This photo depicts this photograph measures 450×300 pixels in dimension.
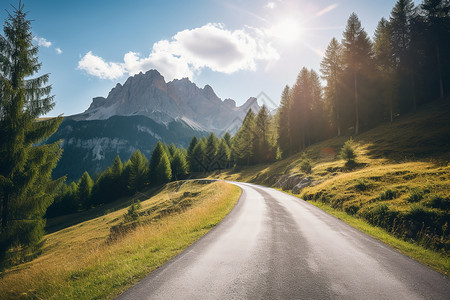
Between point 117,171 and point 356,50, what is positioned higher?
point 356,50

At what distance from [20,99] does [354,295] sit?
1825cm

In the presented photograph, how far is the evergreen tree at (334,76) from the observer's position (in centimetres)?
3731

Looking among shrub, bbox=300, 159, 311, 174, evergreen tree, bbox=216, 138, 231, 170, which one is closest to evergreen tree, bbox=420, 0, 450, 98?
shrub, bbox=300, 159, 311, 174

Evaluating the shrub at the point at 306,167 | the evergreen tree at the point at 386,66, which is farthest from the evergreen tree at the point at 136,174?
the evergreen tree at the point at 386,66

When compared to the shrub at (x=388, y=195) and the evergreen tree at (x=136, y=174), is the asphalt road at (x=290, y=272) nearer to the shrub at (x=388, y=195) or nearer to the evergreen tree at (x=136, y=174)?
the shrub at (x=388, y=195)

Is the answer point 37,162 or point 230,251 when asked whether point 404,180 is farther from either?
point 37,162

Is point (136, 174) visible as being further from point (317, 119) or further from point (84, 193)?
point (317, 119)

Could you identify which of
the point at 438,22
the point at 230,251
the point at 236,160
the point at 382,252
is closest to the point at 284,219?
the point at 382,252

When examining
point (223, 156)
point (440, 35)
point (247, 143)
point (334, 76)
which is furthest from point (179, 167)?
point (440, 35)

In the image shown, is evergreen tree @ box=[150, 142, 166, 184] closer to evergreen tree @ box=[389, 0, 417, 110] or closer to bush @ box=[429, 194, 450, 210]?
bush @ box=[429, 194, 450, 210]

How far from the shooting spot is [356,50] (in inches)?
1379

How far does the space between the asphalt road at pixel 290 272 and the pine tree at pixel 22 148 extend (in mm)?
12095

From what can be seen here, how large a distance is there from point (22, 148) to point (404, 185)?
24.3m

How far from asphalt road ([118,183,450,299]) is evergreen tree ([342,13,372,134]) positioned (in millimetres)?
37232
